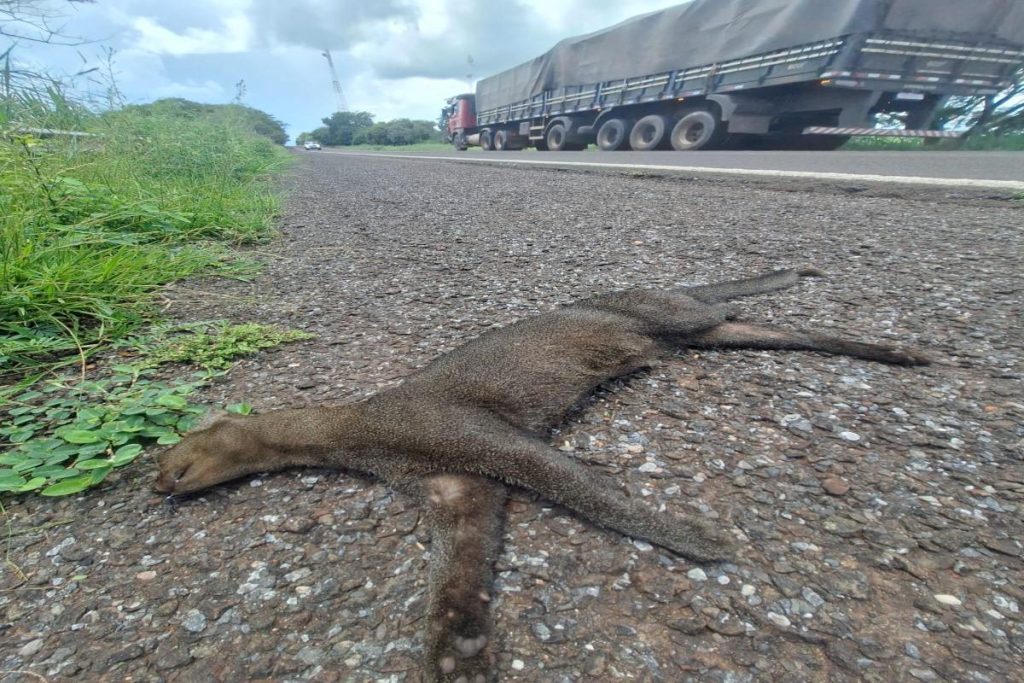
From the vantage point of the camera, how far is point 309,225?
3.95 m

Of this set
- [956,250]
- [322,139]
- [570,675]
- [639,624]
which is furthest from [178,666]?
[322,139]

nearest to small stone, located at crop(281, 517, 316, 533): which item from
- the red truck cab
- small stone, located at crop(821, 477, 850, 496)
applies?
small stone, located at crop(821, 477, 850, 496)

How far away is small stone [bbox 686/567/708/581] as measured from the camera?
2.98ft

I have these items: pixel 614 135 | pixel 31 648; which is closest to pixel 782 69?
pixel 614 135

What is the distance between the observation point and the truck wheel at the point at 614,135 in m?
13.8

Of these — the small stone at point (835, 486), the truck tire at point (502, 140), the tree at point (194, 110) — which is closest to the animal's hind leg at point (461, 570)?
the small stone at point (835, 486)

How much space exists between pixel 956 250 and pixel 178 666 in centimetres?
323

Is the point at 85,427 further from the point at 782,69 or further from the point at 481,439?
the point at 782,69

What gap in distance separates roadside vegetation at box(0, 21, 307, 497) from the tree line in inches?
2034

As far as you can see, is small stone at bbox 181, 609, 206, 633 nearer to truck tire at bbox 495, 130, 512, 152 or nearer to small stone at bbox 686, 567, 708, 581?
small stone at bbox 686, 567, 708, 581

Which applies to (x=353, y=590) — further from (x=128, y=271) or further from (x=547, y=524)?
(x=128, y=271)

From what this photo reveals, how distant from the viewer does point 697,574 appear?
918 millimetres

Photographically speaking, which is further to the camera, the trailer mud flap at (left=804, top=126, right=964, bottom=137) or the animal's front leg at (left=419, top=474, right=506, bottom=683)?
the trailer mud flap at (left=804, top=126, right=964, bottom=137)

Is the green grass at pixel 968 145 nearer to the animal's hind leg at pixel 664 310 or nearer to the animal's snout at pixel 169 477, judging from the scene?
the animal's hind leg at pixel 664 310
